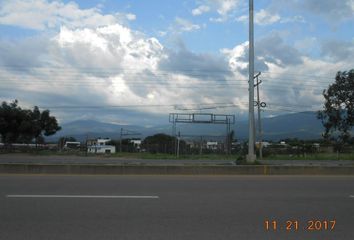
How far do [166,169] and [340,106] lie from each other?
3143cm

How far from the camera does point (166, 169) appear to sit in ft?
60.1

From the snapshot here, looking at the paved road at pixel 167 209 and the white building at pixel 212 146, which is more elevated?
the white building at pixel 212 146

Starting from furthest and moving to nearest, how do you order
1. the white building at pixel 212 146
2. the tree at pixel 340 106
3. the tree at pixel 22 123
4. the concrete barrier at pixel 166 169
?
the tree at pixel 22 123, the white building at pixel 212 146, the tree at pixel 340 106, the concrete barrier at pixel 166 169

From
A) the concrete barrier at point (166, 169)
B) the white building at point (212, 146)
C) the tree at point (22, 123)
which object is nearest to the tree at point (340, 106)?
the white building at point (212, 146)

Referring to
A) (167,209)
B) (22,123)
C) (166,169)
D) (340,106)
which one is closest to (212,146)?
(340,106)

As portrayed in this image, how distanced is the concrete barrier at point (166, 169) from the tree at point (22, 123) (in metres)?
41.2

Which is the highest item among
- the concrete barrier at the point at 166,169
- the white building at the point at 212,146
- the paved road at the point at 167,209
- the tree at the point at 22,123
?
the tree at the point at 22,123

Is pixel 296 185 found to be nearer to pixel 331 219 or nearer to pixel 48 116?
pixel 331 219

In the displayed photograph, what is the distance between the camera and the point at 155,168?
18203 millimetres

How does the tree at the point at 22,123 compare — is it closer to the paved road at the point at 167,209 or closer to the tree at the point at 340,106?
the tree at the point at 340,106

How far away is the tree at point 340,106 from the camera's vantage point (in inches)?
1756

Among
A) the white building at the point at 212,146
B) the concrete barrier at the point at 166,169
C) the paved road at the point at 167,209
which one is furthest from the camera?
the white building at the point at 212,146

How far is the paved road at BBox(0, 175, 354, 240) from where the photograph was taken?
303 inches

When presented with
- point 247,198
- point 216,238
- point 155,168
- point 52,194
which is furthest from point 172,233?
point 155,168
